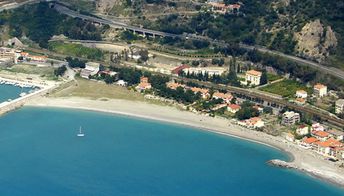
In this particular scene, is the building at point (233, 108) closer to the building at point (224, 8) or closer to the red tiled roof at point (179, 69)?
the red tiled roof at point (179, 69)

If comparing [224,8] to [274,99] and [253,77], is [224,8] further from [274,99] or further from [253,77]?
[274,99]

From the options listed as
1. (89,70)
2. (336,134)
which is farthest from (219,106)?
(89,70)

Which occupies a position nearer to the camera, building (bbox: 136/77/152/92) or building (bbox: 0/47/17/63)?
building (bbox: 136/77/152/92)

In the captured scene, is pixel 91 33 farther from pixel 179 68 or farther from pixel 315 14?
pixel 315 14

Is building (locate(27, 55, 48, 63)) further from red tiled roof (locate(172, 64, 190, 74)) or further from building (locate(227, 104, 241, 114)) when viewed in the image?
building (locate(227, 104, 241, 114))

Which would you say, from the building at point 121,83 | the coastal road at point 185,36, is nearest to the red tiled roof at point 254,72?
the coastal road at point 185,36

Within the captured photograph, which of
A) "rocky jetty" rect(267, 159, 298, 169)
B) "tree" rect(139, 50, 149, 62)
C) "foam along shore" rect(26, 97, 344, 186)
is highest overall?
"tree" rect(139, 50, 149, 62)

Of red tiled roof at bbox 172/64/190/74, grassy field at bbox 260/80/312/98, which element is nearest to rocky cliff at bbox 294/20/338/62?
grassy field at bbox 260/80/312/98
